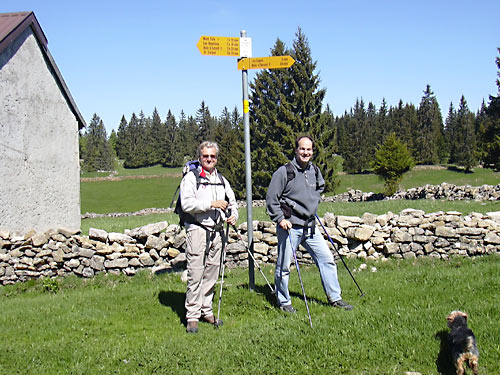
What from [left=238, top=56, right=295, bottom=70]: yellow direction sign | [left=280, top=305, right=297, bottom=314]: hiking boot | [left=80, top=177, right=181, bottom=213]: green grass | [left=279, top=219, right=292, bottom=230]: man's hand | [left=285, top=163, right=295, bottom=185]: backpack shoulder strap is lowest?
[left=80, top=177, right=181, bottom=213]: green grass

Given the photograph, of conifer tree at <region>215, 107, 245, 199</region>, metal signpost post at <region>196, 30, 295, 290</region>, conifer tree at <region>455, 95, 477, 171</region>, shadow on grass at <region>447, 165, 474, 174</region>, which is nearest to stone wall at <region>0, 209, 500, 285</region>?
metal signpost post at <region>196, 30, 295, 290</region>

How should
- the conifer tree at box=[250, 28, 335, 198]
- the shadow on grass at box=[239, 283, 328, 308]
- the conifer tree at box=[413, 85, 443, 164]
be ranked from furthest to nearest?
the conifer tree at box=[413, 85, 443, 164], the conifer tree at box=[250, 28, 335, 198], the shadow on grass at box=[239, 283, 328, 308]

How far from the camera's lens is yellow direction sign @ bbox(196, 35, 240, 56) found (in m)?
6.20

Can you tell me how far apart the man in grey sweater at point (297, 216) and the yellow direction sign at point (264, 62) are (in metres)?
1.31

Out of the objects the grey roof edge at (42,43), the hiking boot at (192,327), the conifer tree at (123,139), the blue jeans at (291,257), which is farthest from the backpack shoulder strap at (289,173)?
the conifer tree at (123,139)

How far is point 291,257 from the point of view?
602 cm

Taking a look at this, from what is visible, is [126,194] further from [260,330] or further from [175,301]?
[260,330]

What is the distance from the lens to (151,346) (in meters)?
5.01

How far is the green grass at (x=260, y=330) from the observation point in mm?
4492

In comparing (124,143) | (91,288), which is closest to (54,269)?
(91,288)

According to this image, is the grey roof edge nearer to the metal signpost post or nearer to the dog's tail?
the metal signpost post

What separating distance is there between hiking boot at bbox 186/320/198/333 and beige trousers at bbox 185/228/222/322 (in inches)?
1.9

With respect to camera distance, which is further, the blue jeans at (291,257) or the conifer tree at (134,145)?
the conifer tree at (134,145)

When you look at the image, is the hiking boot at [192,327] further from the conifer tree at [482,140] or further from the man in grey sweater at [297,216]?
the conifer tree at [482,140]
